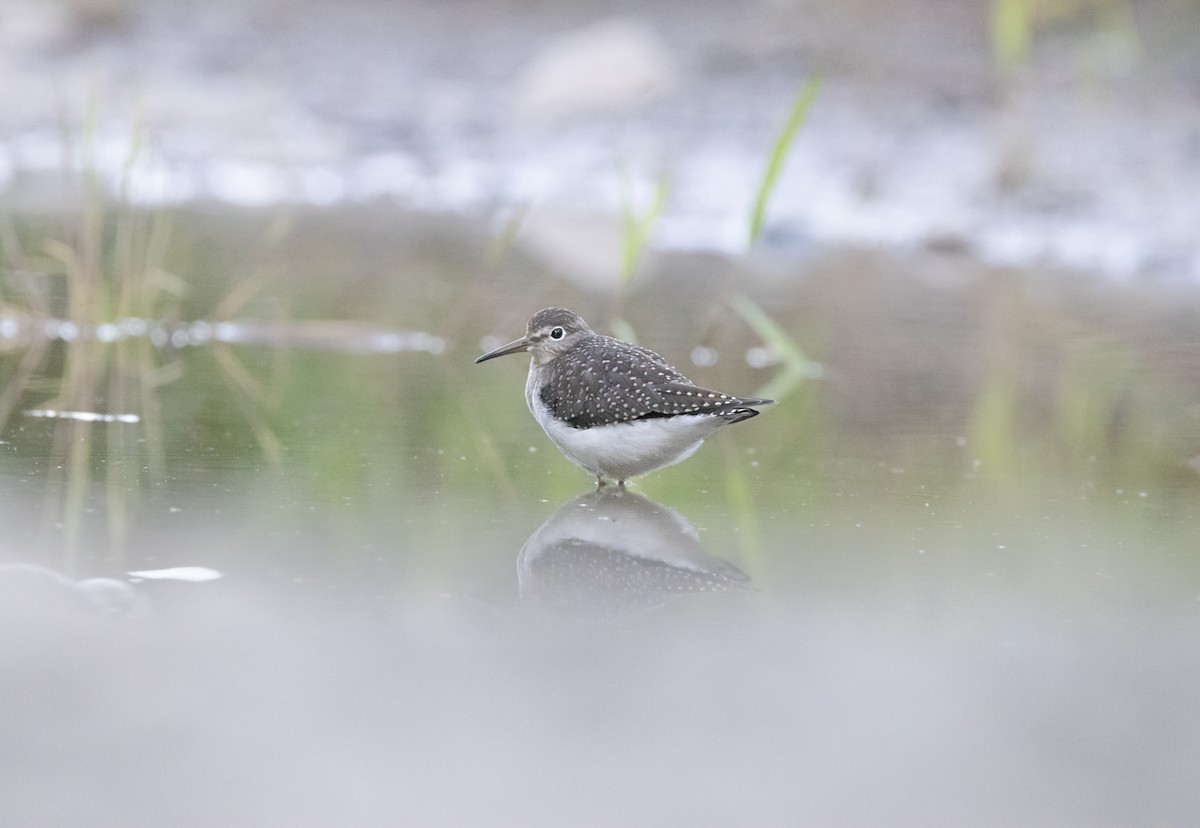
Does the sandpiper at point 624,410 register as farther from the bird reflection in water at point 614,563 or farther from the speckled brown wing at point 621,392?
the bird reflection in water at point 614,563

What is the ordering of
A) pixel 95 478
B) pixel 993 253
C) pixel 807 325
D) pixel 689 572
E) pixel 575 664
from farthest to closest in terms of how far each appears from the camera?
pixel 993 253, pixel 807 325, pixel 95 478, pixel 689 572, pixel 575 664

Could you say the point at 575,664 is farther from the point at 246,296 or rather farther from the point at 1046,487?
the point at 246,296

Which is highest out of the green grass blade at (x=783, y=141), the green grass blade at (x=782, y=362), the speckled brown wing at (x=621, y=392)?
the green grass blade at (x=783, y=141)

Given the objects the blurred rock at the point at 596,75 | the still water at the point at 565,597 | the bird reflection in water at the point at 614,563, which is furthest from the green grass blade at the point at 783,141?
the blurred rock at the point at 596,75

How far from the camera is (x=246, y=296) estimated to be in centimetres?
752

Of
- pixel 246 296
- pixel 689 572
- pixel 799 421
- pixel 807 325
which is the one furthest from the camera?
pixel 807 325

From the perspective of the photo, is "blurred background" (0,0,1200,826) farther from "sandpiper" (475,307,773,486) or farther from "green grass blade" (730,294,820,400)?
"sandpiper" (475,307,773,486)

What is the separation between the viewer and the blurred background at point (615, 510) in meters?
2.86

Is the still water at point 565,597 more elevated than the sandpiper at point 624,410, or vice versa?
the sandpiper at point 624,410

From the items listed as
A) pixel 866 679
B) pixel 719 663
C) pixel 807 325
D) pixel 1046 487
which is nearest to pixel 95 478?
pixel 719 663

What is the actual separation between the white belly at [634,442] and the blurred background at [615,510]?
14cm

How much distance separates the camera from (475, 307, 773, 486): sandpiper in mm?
4805

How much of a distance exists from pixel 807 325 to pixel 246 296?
117 inches

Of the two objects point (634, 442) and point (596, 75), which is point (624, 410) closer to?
point (634, 442)
